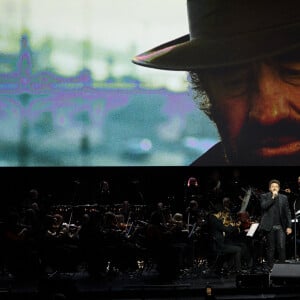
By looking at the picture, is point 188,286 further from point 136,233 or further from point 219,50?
point 219,50

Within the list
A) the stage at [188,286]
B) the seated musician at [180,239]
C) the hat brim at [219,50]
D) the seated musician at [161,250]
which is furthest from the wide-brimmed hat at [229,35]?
the stage at [188,286]

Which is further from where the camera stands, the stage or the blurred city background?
the blurred city background

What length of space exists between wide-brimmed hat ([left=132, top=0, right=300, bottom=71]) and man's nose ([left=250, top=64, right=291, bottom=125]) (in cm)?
42

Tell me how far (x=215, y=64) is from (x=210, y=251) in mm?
2896

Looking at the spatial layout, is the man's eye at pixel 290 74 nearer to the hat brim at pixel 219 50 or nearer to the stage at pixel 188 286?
the hat brim at pixel 219 50

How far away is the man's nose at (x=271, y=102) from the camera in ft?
31.9

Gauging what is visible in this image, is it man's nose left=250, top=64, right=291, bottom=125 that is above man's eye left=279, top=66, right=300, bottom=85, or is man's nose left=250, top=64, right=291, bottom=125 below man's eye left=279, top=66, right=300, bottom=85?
below

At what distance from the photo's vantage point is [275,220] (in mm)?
8930

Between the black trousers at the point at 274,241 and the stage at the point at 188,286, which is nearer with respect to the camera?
the stage at the point at 188,286

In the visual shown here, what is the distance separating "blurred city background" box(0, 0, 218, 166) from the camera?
9.63 metres

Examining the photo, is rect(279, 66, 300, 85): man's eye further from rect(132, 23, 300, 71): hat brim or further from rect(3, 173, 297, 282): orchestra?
rect(3, 173, 297, 282): orchestra

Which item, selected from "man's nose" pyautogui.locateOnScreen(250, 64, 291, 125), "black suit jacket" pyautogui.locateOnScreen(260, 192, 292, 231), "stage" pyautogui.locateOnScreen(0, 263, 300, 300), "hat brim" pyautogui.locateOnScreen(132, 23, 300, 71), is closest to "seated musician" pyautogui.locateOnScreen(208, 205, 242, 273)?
"stage" pyautogui.locateOnScreen(0, 263, 300, 300)

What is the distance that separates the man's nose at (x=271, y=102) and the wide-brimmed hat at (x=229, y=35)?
420 millimetres

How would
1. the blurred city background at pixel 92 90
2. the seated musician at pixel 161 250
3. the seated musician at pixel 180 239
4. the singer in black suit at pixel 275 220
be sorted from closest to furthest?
the seated musician at pixel 161 250 < the singer in black suit at pixel 275 220 < the seated musician at pixel 180 239 < the blurred city background at pixel 92 90
